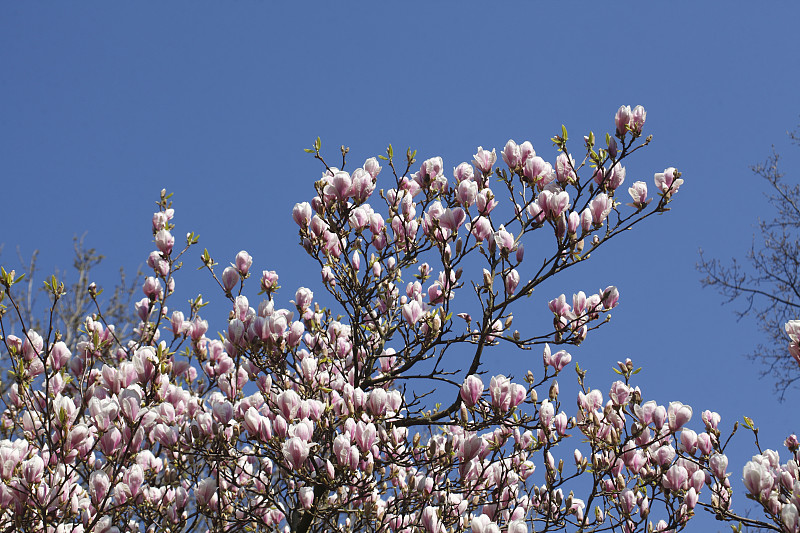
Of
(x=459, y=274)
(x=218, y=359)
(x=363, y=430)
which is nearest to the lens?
(x=363, y=430)

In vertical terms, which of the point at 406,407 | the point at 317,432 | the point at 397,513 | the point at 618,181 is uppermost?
the point at 618,181

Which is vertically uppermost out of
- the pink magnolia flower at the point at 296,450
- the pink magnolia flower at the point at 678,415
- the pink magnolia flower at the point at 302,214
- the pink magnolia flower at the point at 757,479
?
the pink magnolia flower at the point at 302,214

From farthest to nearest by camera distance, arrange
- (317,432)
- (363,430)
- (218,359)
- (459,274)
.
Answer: (218,359), (459,274), (317,432), (363,430)

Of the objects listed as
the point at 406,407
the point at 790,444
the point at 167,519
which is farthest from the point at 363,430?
the point at 790,444

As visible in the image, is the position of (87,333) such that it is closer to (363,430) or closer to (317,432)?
(317,432)

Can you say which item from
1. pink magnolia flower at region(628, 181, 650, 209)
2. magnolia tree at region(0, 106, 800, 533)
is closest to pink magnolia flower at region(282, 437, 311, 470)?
magnolia tree at region(0, 106, 800, 533)

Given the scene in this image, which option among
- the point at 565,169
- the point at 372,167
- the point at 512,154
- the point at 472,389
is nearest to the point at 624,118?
the point at 565,169

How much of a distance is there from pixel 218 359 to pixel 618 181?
2.51m

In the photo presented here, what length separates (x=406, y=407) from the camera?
11.5ft

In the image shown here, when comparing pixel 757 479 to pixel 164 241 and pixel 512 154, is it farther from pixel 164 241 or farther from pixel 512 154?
pixel 164 241

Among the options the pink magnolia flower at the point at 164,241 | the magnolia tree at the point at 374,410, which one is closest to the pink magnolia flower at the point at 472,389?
the magnolia tree at the point at 374,410

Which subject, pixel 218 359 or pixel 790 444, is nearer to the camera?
pixel 790 444

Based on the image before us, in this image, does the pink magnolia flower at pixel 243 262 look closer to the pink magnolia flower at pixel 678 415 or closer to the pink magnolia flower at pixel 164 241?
the pink magnolia flower at pixel 164 241

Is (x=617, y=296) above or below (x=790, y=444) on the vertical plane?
above
